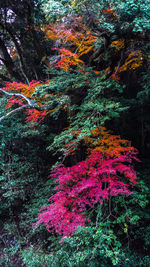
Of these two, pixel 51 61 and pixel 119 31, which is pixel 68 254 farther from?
pixel 51 61

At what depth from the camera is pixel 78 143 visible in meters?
3.18

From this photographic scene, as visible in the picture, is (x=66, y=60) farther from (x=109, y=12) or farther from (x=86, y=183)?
(x=86, y=183)

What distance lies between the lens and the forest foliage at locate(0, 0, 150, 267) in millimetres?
2832

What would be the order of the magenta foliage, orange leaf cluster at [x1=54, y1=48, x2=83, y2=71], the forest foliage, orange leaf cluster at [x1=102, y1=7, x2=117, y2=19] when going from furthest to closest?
orange leaf cluster at [x1=54, y1=48, x2=83, y2=71], orange leaf cluster at [x1=102, y1=7, x2=117, y2=19], the forest foliage, the magenta foliage

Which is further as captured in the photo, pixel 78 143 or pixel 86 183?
pixel 78 143

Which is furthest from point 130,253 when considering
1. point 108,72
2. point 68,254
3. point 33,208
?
point 108,72

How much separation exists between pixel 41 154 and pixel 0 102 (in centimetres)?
226

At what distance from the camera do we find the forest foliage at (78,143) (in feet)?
9.29

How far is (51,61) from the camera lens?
199 inches

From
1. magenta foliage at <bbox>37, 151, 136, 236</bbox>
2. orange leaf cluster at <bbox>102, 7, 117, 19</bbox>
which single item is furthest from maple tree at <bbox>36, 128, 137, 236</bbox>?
orange leaf cluster at <bbox>102, 7, 117, 19</bbox>

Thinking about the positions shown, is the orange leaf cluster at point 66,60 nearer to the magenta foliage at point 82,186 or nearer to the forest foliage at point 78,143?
the forest foliage at point 78,143

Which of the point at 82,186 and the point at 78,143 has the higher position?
the point at 78,143

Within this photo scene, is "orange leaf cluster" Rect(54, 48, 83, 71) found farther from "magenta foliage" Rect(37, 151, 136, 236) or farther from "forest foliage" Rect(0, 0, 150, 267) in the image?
"magenta foliage" Rect(37, 151, 136, 236)

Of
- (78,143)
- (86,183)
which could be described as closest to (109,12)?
(78,143)
